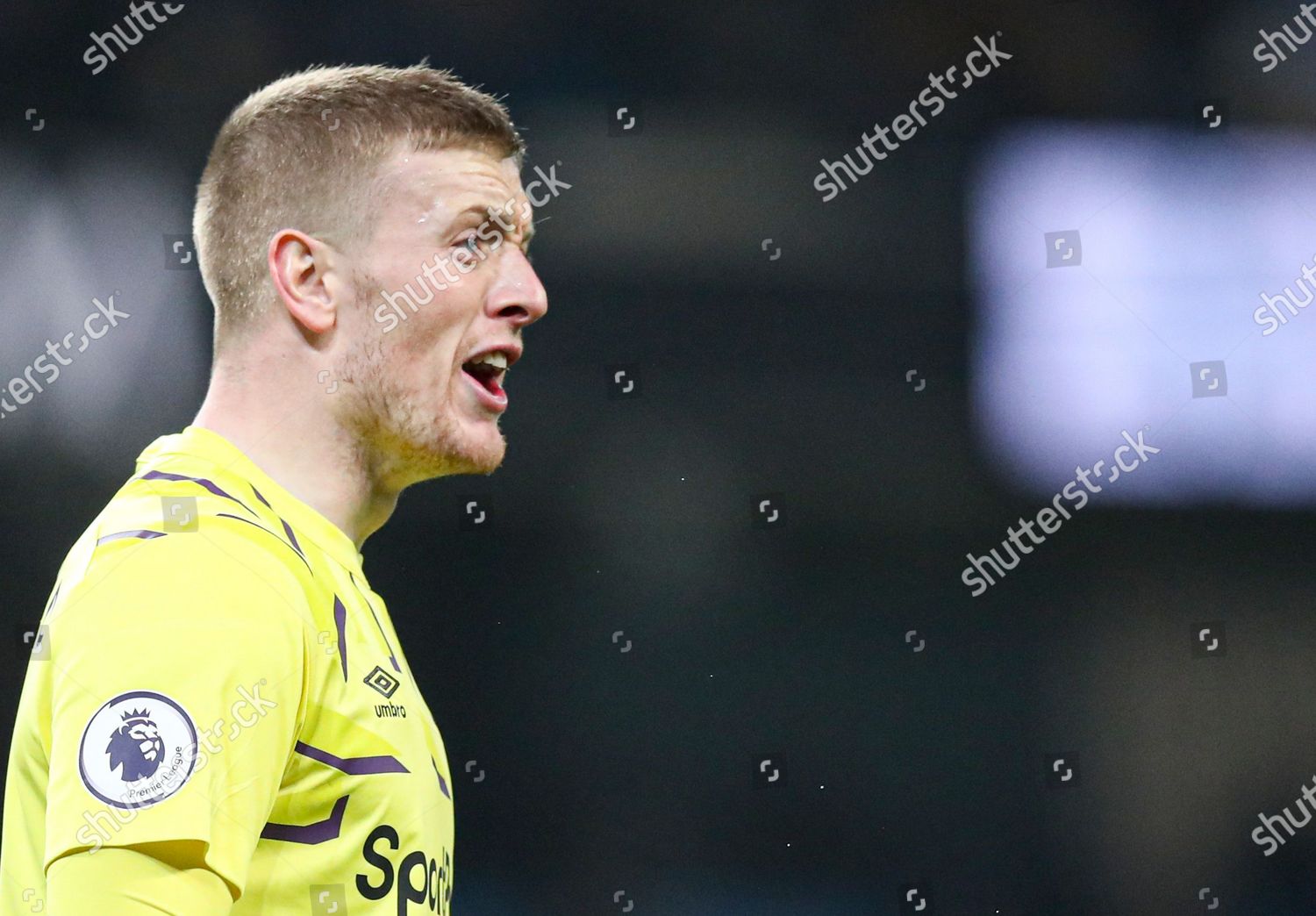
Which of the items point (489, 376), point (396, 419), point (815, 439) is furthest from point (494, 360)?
point (815, 439)

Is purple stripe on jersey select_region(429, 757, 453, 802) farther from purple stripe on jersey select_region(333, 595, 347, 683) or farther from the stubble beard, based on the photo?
the stubble beard

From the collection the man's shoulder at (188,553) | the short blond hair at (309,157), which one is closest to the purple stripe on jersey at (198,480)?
the man's shoulder at (188,553)

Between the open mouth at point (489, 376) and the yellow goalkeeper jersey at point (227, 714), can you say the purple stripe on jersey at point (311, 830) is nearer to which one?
the yellow goalkeeper jersey at point (227, 714)

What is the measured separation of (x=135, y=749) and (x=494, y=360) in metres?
0.73

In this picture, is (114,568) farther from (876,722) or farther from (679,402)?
(876,722)

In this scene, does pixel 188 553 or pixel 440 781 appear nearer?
pixel 188 553

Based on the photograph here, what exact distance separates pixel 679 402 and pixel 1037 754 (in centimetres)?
123

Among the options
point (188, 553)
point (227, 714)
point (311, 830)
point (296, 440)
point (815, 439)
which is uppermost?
point (815, 439)

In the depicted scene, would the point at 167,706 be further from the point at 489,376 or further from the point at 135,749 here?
the point at 489,376

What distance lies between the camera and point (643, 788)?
286cm

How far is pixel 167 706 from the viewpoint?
88 cm

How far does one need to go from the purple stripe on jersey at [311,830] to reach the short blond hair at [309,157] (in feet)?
1.86

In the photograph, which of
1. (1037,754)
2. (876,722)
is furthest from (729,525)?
(1037,754)

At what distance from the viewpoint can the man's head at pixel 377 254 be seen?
1347 millimetres
